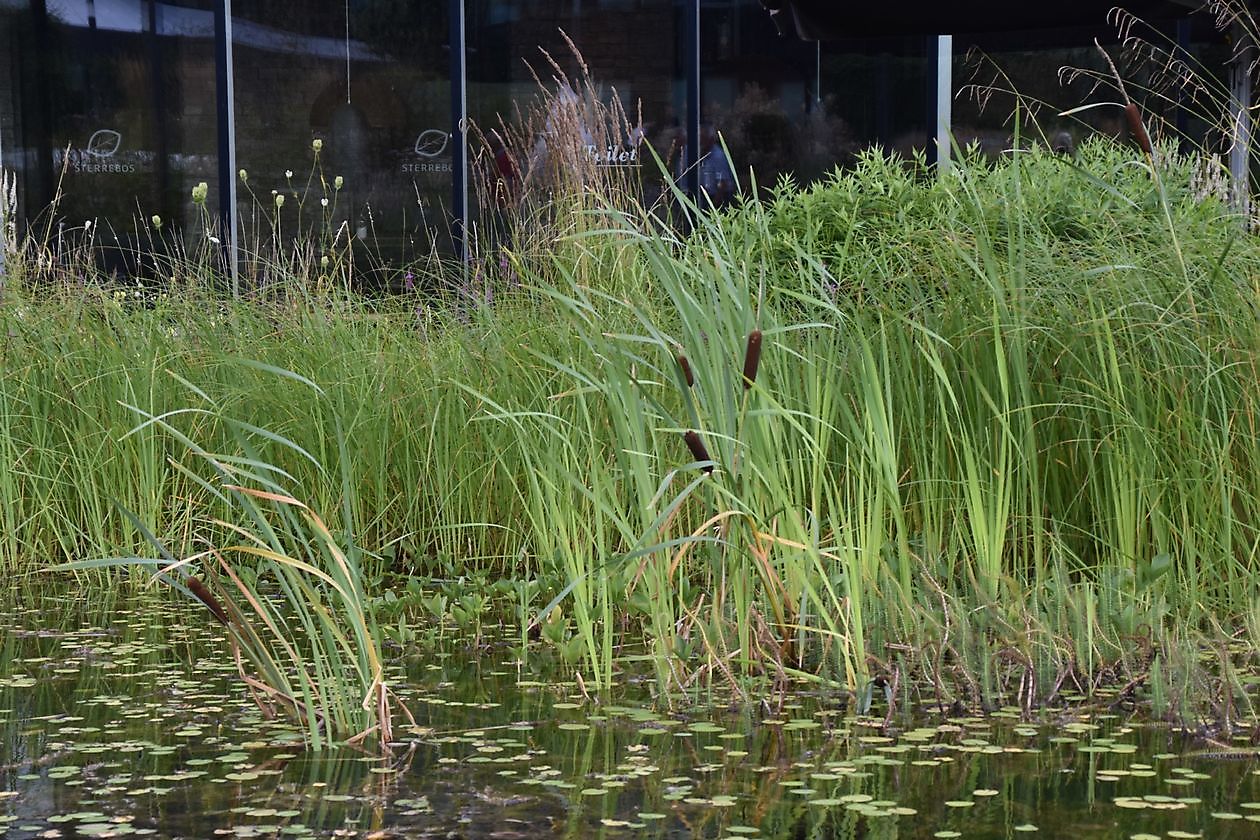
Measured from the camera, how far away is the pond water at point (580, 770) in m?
2.50

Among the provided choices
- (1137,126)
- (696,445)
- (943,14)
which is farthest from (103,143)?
(696,445)

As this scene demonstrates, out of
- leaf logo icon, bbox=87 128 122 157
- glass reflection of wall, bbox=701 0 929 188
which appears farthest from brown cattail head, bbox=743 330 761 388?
glass reflection of wall, bbox=701 0 929 188

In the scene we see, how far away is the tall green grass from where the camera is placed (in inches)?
134

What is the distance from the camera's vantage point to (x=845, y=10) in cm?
753

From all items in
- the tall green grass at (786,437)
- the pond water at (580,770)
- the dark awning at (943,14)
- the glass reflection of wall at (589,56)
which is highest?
the glass reflection of wall at (589,56)

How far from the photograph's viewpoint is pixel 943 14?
7.50 metres

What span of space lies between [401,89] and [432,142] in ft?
1.30

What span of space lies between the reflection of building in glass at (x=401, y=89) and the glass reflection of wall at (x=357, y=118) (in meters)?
0.01

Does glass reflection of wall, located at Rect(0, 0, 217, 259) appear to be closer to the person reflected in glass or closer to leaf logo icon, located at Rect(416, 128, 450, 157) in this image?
leaf logo icon, located at Rect(416, 128, 450, 157)

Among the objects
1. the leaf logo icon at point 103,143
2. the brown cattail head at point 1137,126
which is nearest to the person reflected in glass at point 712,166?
the leaf logo icon at point 103,143

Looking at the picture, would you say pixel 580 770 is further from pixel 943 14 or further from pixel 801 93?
pixel 801 93

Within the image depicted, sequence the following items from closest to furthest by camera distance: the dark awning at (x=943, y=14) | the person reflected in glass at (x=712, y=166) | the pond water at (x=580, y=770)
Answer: the pond water at (x=580, y=770) < the dark awning at (x=943, y=14) < the person reflected in glass at (x=712, y=166)

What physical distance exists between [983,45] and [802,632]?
901 cm

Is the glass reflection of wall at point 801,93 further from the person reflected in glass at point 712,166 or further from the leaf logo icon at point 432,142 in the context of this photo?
the leaf logo icon at point 432,142
